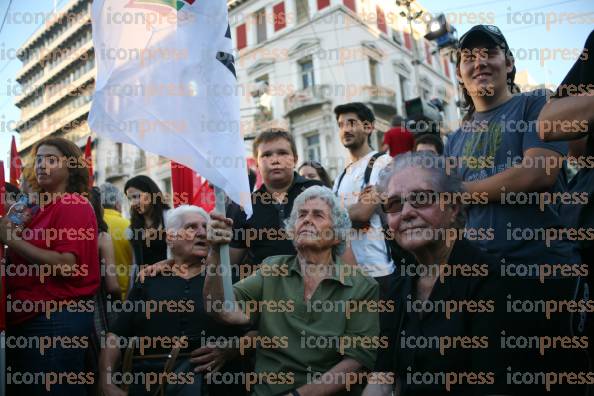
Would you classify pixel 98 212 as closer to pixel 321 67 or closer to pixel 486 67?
pixel 486 67

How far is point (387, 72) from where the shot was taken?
22703 millimetres

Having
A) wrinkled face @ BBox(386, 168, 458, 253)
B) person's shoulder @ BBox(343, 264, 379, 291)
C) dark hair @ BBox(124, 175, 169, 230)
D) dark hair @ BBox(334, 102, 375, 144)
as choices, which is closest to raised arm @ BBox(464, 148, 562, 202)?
wrinkled face @ BBox(386, 168, 458, 253)

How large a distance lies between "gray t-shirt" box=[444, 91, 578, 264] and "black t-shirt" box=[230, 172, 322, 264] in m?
1.43

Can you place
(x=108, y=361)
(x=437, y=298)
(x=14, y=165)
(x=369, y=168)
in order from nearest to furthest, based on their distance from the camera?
(x=437, y=298), (x=108, y=361), (x=369, y=168), (x=14, y=165)

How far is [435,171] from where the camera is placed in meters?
2.08

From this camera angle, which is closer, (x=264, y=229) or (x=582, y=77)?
(x=582, y=77)

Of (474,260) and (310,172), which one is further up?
(310,172)

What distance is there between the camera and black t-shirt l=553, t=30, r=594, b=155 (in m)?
1.74

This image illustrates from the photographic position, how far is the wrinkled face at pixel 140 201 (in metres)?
4.67

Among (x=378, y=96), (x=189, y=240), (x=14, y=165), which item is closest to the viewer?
(x=189, y=240)

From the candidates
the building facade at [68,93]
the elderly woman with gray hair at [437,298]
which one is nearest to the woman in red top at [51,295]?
the elderly woman with gray hair at [437,298]

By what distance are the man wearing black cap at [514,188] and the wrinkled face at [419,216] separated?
0.28 meters

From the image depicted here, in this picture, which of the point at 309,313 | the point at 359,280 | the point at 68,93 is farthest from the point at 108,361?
the point at 68,93

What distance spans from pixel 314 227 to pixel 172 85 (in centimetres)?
116
